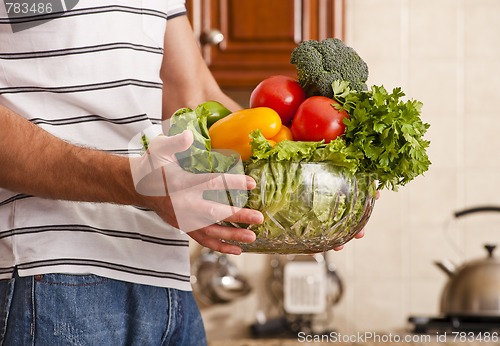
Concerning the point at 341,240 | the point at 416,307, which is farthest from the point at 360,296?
the point at 341,240

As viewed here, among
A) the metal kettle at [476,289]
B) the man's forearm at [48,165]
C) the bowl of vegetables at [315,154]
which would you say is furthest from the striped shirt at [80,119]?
the metal kettle at [476,289]

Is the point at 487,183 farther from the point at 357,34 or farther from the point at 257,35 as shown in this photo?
the point at 257,35

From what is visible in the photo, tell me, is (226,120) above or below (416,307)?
above

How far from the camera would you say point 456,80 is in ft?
8.05

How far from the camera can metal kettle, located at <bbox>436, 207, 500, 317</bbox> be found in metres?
2.07

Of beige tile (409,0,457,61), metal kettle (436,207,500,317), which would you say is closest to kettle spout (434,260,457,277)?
metal kettle (436,207,500,317)

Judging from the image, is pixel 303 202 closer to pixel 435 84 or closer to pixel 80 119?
pixel 80 119

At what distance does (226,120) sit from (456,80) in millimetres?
1753

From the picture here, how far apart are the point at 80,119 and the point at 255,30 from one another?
1223 millimetres

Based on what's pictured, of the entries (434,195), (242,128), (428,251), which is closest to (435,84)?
(434,195)

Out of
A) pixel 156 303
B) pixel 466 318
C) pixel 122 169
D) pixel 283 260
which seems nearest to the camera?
pixel 122 169

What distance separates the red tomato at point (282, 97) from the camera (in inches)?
35.0

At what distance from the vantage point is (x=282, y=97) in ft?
2.93

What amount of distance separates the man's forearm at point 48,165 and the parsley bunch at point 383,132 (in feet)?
0.86
